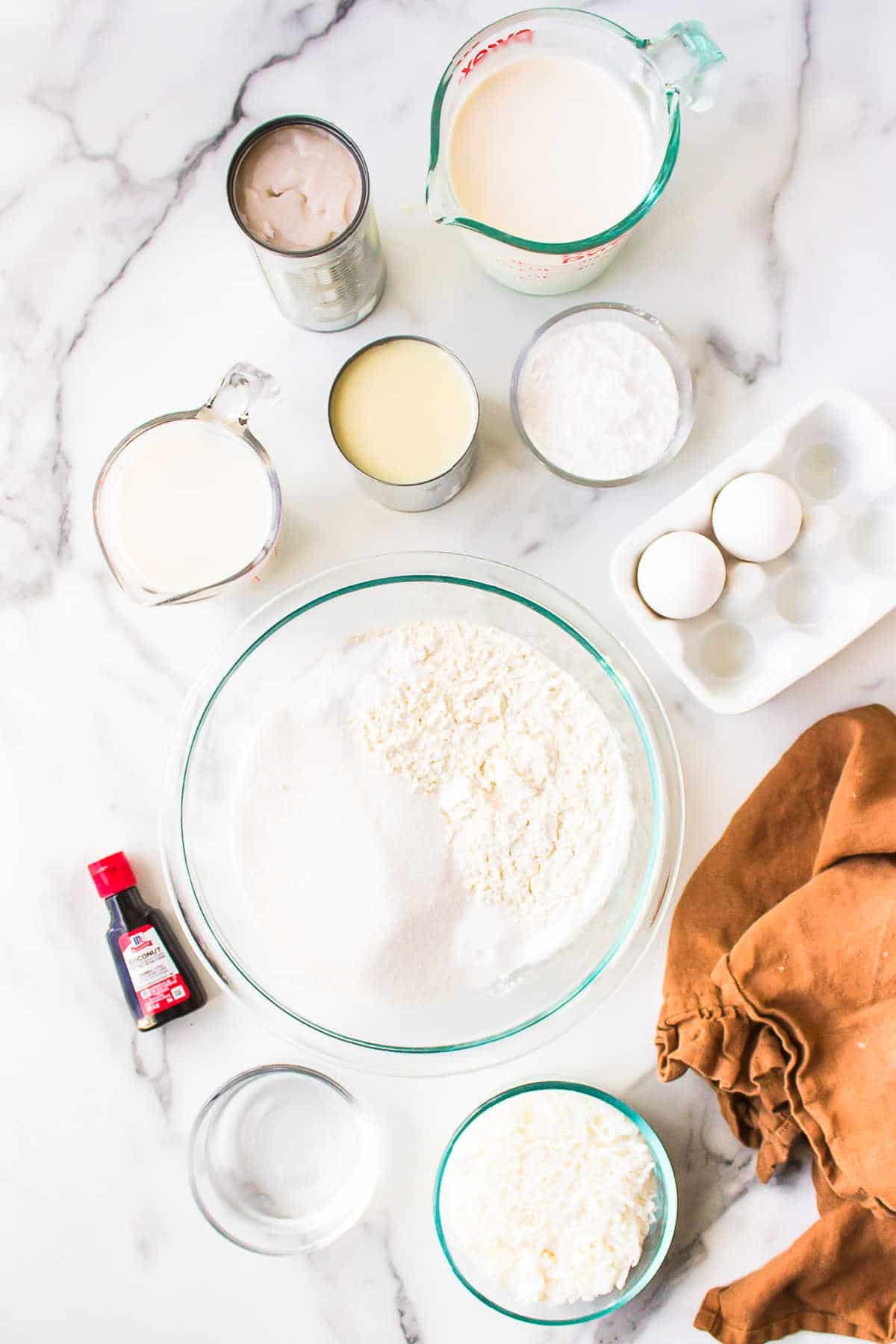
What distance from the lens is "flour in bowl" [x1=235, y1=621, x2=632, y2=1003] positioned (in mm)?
999

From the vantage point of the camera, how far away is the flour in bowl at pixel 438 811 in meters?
1.00

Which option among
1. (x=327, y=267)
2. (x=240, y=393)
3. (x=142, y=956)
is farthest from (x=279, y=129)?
(x=142, y=956)

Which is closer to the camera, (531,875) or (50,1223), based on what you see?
(531,875)

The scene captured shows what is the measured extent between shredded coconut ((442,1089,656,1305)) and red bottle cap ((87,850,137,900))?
47 cm

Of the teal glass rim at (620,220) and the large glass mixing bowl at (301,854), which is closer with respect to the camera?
the teal glass rim at (620,220)

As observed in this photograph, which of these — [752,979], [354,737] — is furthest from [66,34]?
[752,979]

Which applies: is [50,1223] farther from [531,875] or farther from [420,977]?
[531,875]

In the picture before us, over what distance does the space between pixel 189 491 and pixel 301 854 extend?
0.39 metres

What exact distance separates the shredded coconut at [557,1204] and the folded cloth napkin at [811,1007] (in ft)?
0.35

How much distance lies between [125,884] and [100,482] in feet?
1.39

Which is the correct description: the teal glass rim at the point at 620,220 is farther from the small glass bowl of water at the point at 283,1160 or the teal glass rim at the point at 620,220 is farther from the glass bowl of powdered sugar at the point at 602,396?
the small glass bowl of water at the point at 283,1160

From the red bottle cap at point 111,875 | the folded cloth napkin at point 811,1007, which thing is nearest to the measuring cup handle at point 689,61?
the folded cloth napkin at point 811,1007

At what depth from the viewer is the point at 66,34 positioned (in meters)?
1.12

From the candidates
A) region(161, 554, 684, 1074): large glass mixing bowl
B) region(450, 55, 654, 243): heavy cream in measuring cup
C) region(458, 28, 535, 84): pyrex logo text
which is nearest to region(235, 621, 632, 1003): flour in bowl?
region(161, 554, 684, 1074): large glass mixing bowl
